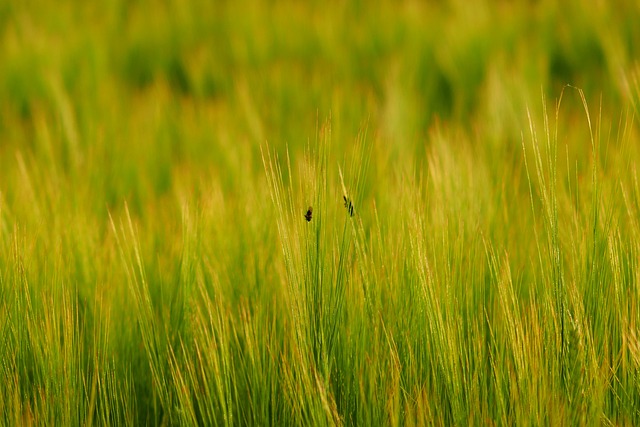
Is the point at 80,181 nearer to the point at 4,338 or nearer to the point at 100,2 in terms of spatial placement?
the point at 4,338

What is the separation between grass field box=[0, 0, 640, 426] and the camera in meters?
0.81

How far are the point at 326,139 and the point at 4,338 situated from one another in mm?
457

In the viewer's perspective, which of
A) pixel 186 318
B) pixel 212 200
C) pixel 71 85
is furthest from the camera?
pixel 71 85

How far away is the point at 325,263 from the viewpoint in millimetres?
840

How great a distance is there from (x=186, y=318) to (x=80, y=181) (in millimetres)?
675

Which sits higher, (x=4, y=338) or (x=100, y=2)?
(x=100, y=2)

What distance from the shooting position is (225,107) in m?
1.86

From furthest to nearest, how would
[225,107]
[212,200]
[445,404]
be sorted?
[225,107] → [212,200] → [445,404]

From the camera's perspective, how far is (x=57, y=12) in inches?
99.0

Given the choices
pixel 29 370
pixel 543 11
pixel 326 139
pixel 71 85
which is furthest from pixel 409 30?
pixel 29 370

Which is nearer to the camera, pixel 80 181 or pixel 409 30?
pixel 80 181

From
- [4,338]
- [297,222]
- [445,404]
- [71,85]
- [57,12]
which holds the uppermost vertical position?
[57,12]

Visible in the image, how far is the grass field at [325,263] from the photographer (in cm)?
81

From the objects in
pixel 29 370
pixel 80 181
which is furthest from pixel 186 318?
pixel 80 181
